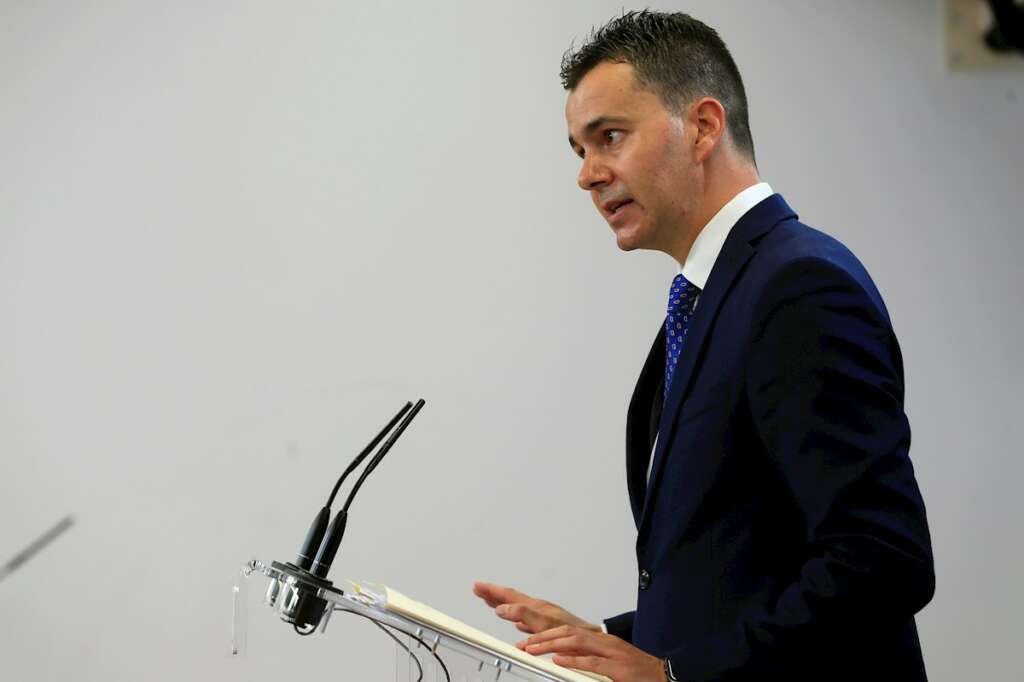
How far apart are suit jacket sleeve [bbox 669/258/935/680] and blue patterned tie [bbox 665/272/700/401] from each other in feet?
0.96

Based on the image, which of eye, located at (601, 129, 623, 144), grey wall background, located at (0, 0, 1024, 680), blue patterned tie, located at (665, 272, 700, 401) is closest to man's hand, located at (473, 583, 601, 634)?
blue patterned tie, located at (665, 272, 700, 401)

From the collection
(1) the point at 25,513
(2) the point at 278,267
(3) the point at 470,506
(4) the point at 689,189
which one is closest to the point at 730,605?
(4) the point at 689,189

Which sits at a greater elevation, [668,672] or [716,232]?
[716,232]

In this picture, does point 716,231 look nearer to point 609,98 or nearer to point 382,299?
point 609,98

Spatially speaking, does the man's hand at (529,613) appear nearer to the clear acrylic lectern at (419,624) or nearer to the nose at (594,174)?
the clear acrylic lectern at (419,624)

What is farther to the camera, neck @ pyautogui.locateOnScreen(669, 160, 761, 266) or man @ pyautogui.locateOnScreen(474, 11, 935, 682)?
neck @ pyautogui.locateOnScreen(669, 160, 761, 266)

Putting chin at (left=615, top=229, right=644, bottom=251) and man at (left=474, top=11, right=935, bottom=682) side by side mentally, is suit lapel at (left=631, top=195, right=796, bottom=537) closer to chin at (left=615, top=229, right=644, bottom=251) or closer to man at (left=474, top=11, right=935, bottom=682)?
man at (left=474, top=11, right=935, bottom=682)

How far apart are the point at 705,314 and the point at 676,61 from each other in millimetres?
416

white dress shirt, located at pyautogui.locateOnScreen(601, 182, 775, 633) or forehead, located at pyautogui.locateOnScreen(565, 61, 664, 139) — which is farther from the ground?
forehead, located at pyautogui.locateOnScreen(565, 61, 664, 139)

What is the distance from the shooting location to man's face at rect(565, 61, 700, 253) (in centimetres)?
158

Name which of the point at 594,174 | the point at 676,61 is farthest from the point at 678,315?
the point at 676,61

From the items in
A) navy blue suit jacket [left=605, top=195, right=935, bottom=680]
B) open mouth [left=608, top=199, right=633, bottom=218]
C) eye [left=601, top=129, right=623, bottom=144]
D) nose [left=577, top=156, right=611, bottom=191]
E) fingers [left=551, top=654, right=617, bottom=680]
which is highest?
eye [left=601, top=129, right=623, bottom=144]

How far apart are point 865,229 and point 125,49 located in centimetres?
195

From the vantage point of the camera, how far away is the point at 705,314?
145cm
